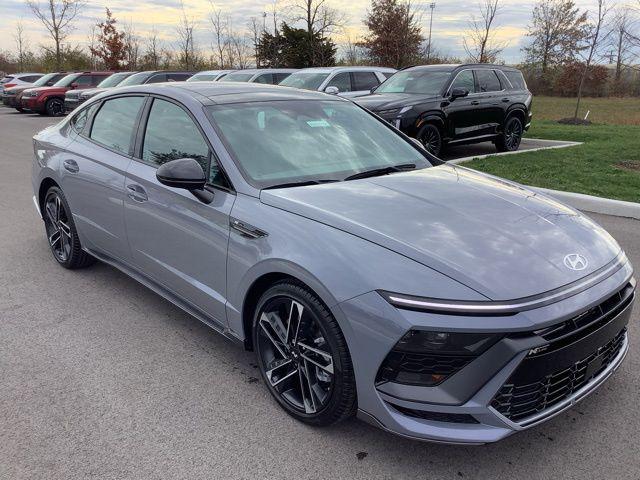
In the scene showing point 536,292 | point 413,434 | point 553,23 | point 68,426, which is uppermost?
point 553,23

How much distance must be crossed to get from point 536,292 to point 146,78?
18126 millimetres

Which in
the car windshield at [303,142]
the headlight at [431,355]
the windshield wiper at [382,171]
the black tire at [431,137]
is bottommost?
the headlight at [431,355]

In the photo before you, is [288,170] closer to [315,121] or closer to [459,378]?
[315,121]

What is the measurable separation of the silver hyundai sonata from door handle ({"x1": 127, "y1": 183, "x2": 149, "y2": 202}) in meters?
0.01

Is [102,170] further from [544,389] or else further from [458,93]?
[458,93]

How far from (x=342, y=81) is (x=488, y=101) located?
3836mm

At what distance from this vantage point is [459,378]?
219cm

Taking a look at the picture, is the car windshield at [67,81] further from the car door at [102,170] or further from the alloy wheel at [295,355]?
the alloy wheel at [295,355]

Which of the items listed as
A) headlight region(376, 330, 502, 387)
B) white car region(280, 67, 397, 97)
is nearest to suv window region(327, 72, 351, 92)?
white car region(280, 67, 397, 97)

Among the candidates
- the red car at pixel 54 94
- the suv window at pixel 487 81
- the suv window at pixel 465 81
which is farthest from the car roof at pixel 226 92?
the red car at pixel 54 94

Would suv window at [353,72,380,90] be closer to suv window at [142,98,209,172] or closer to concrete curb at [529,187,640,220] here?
concrete curb at [529,187,640,220]

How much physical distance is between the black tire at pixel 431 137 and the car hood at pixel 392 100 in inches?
18.7

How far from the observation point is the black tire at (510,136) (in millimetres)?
11086

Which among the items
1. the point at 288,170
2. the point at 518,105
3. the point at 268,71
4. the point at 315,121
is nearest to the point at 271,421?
the point at 288,170
